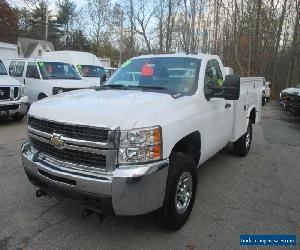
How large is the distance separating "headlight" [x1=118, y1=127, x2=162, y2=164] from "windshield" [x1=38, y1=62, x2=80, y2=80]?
9.39 metres

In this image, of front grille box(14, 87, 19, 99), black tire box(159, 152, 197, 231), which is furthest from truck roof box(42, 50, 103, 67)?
black tire box(159, 152, 197, 231)

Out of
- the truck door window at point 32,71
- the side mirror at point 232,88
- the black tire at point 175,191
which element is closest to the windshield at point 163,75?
the side mirror at point 232,88

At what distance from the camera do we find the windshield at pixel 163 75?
4.83 metres

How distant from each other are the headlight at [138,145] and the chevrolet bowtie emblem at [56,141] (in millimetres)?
681

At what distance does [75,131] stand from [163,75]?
1.89m

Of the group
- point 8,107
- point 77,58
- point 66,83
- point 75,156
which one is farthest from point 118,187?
point 77,58

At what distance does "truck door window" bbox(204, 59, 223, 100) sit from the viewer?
195 inches

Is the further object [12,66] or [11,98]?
[12,66]

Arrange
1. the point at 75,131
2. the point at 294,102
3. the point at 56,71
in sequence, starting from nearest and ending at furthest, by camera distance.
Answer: the point at 75,131 → the point at 56,71 → the point at 294,102

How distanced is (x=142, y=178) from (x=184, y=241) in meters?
0.99

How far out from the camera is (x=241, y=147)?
24.1 feet

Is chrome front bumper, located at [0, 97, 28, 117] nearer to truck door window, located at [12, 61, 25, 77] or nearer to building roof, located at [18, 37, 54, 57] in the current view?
truck door window, located at [12, 61, 25, 77]

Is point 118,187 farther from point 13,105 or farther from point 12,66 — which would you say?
point 12,66

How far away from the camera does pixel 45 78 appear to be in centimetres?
1205
